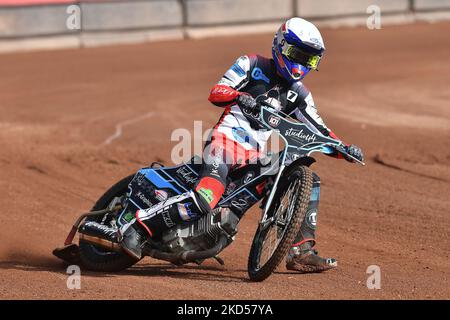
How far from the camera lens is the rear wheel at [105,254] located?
7812 millimetres

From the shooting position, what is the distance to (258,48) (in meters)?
19.8

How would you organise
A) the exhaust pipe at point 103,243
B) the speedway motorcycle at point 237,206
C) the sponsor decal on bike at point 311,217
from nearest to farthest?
the speedway motorcycle at point 237,206, the sponsor decal on bike at point 311,217, the exhaust pipe at point 103,243

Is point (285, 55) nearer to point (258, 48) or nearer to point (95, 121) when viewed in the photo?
point (95, 121)

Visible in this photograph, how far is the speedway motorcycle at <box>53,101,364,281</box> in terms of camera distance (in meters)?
7.21

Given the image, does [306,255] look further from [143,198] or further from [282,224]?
[143,198]

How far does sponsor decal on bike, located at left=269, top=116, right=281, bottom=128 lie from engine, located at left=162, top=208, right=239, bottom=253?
2.48ft

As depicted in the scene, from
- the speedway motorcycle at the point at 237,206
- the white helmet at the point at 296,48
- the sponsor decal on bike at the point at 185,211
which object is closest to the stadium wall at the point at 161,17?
the speedway motorcycle at the point at 237,206

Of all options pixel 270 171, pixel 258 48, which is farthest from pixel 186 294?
pixel 258 48

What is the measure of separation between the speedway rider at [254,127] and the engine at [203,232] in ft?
0.27

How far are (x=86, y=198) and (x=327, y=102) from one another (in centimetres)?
616

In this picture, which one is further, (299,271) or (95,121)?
(95,121)

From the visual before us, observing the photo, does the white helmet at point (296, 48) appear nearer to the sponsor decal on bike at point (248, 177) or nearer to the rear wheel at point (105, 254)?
the sponsor decal on bike at point (248, 177)

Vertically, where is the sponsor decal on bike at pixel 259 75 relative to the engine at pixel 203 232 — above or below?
above

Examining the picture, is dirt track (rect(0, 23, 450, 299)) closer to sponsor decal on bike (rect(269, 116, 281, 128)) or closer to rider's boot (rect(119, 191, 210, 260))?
rider's boot (rect(119, 191, 210, 260))
